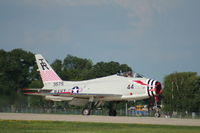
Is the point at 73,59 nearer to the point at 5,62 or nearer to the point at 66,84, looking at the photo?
the point at 5,62

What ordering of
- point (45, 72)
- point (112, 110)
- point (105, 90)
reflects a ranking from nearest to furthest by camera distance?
point (105, 90) < point (112, 110) < point (45, 72)

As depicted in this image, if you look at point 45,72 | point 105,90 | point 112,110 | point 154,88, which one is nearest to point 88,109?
point 105,90

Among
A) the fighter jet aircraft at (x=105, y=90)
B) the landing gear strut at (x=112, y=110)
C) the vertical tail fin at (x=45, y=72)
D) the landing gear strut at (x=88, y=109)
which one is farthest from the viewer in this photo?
the vertical tail fin at (x=45, y=72)

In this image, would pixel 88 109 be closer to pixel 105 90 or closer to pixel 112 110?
pixel 105 90

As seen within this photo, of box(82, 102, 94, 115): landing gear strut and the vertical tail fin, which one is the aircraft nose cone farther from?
the vertical tail fin

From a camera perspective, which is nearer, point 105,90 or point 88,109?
point 88,109

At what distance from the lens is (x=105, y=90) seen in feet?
135

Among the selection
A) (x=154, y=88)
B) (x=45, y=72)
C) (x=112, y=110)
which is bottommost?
(x=112, y=110)

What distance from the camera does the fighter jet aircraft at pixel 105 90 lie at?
38.5 metres

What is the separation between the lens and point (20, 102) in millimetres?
46844

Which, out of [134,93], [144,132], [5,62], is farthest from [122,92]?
[5,62]

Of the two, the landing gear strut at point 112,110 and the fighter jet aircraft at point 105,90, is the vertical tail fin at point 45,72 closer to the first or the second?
the fighter jet aircraft at point 105,90

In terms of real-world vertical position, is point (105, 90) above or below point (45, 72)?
below

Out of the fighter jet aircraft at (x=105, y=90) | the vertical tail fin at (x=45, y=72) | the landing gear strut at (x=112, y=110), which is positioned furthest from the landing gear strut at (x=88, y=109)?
the vertical tail fin at (x=45, y=72)
